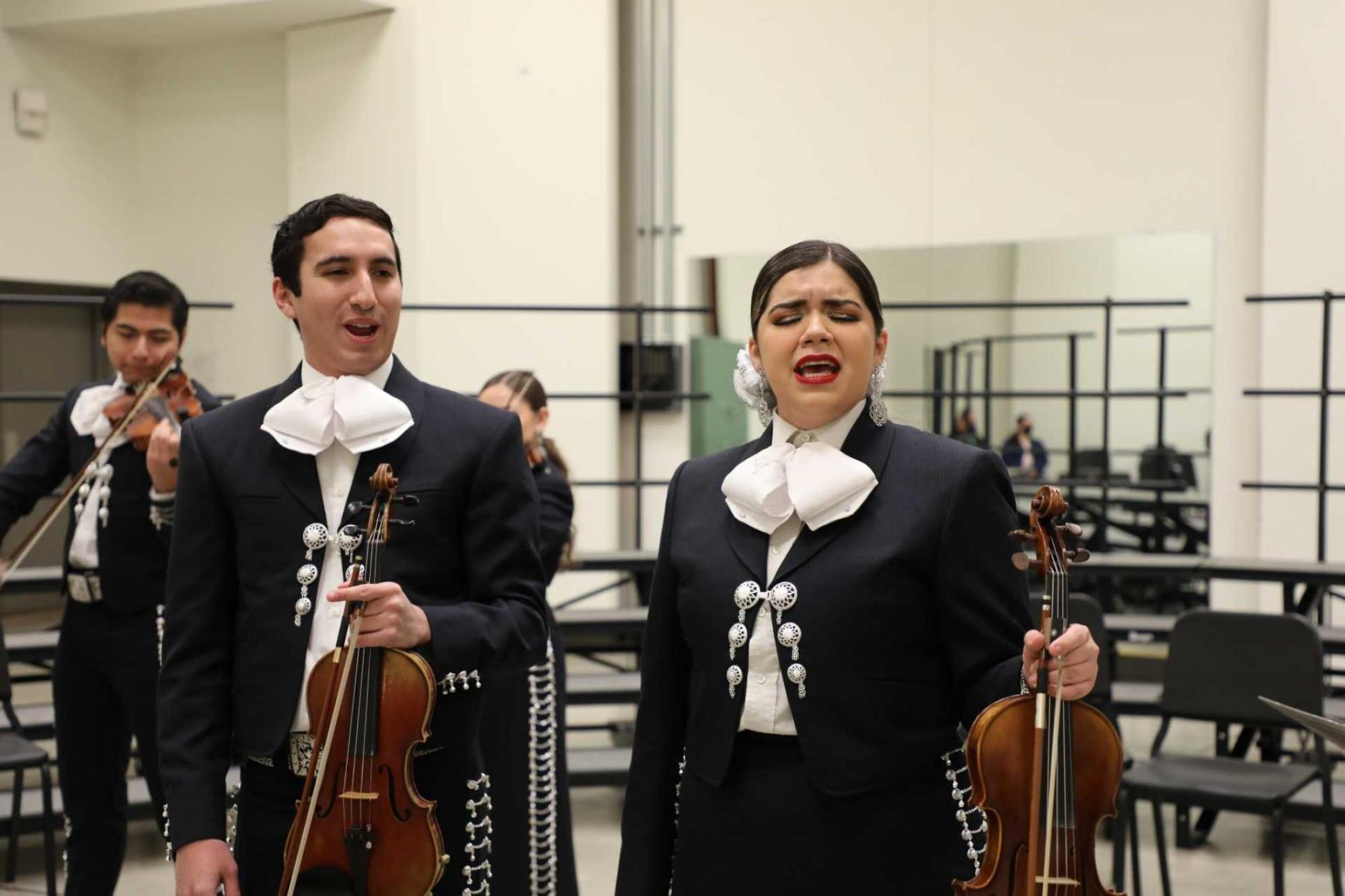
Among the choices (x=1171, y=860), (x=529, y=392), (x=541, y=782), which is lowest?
(x=1171, y=860)

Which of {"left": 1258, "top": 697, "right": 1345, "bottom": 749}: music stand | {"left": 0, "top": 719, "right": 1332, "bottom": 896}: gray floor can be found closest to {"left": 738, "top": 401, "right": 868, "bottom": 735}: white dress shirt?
{"left": 1258, "top": 697, "right": 1345, "bottom": 749}: music stand

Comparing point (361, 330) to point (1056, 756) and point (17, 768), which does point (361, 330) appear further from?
point (17, 768)

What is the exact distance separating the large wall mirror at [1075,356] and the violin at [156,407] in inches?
145

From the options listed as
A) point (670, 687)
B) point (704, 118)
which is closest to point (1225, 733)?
point (670, 687)

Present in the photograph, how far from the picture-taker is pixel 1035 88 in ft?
23.2

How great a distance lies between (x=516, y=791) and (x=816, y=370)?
1.82 meters

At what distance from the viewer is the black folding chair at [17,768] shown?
3.90 metres

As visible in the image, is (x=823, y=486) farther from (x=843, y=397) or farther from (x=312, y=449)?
(x=312, y=449)

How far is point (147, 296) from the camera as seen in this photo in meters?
3.43

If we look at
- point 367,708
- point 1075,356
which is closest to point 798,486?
point 367,708

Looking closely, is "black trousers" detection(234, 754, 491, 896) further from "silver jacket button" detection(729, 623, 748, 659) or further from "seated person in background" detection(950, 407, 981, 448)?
"seated person in background" detection(950, 407, 981, 448)

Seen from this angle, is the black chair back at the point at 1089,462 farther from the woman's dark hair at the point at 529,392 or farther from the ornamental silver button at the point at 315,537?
the ornamental silver button at the point at 315,537

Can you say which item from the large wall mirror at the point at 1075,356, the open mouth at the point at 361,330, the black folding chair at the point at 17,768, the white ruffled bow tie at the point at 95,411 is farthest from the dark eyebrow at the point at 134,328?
the large wall mirror at the point at 1075,356

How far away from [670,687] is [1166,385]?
5650 mm
